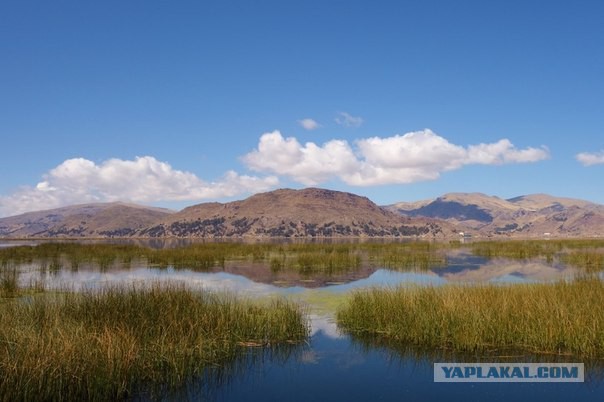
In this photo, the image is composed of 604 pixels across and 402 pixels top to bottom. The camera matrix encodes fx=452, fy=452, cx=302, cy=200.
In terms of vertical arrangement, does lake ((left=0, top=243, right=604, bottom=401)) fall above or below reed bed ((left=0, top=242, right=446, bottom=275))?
below

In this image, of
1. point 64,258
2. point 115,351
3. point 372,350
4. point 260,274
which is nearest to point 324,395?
point 372,350

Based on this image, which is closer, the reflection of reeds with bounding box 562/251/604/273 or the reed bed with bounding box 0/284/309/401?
the reed bed with bounding box 0/284/309/401

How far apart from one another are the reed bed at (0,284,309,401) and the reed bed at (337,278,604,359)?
2.89 m

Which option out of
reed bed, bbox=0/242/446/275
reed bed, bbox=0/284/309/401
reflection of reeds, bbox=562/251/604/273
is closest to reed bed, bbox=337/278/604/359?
reed bed, bbox=0/284/309/401

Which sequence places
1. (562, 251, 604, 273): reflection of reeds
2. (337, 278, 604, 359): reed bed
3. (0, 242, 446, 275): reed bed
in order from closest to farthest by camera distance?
1. (337, 278, 604, 359): reed bed
2. (562, 251, 604, 273): reflection of reeds
3. (0, 242, 446, 275): reed bed

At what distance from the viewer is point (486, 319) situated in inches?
570

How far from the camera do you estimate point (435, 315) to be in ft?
49.8

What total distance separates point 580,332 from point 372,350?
608cm

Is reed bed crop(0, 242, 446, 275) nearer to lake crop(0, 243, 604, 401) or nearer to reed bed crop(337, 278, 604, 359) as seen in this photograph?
reed bed crop(337, 278, 604, 359)

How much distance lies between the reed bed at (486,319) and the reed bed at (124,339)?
114 inches

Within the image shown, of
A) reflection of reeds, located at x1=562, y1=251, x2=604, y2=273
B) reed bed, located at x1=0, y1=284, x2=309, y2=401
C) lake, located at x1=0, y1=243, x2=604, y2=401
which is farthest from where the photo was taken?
reflection of reeds, located at x1=562, y1=251, x2=604, y2=273

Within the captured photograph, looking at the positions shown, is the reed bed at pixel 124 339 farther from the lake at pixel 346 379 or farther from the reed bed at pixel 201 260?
the reed bed at pixel 201 260

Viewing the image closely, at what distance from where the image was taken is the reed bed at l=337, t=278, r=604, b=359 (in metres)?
13.4

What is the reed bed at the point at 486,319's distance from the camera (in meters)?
13.4
